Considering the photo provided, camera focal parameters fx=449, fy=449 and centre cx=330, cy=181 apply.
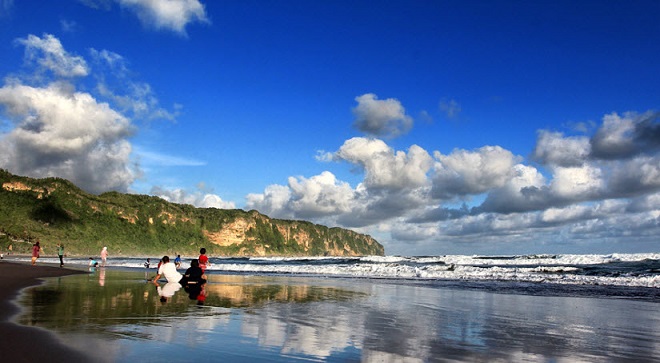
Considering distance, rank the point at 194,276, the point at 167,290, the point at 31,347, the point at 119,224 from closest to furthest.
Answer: the point at 31,347, the point at 167,290, the point at 194,276, the point at 119,224

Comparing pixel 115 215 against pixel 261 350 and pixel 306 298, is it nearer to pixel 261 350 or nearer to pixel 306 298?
pixel 306 298

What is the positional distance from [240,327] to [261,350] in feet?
8.17

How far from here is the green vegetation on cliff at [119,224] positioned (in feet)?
367

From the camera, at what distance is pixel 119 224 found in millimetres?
141500

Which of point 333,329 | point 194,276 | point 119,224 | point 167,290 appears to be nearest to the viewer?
point 333,329

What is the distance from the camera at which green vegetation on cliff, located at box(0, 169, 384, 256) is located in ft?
367

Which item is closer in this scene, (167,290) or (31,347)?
(31,347)

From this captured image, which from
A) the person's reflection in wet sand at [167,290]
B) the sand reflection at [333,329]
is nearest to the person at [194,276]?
the person's reflection in wet sand at [167,290]

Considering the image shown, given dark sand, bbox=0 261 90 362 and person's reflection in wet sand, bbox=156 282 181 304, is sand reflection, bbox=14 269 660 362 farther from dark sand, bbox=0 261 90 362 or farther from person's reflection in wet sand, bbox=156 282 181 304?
person's reflection in wet sand, bbox=156 282 181 304

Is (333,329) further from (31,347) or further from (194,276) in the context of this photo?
(194,276)

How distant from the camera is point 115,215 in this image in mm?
143375

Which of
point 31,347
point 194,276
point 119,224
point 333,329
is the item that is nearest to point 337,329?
point 333,329

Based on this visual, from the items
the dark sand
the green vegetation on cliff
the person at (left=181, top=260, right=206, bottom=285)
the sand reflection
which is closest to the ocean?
the sand reflection

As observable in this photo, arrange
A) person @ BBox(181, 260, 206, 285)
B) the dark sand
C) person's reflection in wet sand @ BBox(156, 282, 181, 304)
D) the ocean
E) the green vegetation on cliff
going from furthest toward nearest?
the green vegetation on cliff → person @ BBox(181, 260, 206, 285) → person's reflection in wet sand @ BBox(156, 282, 181, 304) → the ocean → the dark sand
